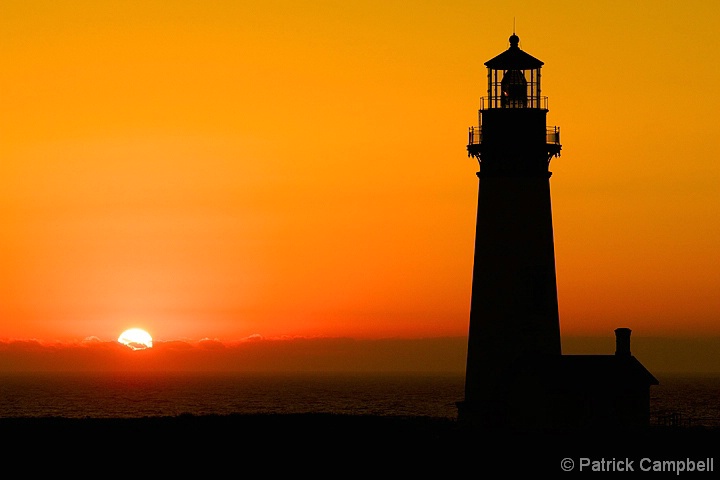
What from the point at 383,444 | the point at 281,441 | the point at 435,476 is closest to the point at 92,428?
the point at 281,441

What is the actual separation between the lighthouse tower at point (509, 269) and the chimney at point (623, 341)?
225 cm

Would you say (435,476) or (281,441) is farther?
(281,441)

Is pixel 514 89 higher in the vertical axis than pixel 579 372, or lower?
higher

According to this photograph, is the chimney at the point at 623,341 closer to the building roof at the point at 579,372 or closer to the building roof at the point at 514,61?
the building roof at the point at 579,372

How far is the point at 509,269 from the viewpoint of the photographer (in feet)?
140

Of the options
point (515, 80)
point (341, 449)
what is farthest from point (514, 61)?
point (341, 449)

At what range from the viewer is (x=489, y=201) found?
43062 millimetres

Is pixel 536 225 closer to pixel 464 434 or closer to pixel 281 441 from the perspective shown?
pixel 464 434

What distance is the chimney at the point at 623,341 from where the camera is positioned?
4350 cm

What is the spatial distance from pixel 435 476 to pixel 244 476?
5.36m

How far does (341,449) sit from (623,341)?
1124 centimetres

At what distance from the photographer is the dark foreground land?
36.1m

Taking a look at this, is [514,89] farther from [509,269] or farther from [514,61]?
[509,269]

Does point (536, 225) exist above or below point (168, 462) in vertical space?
above
